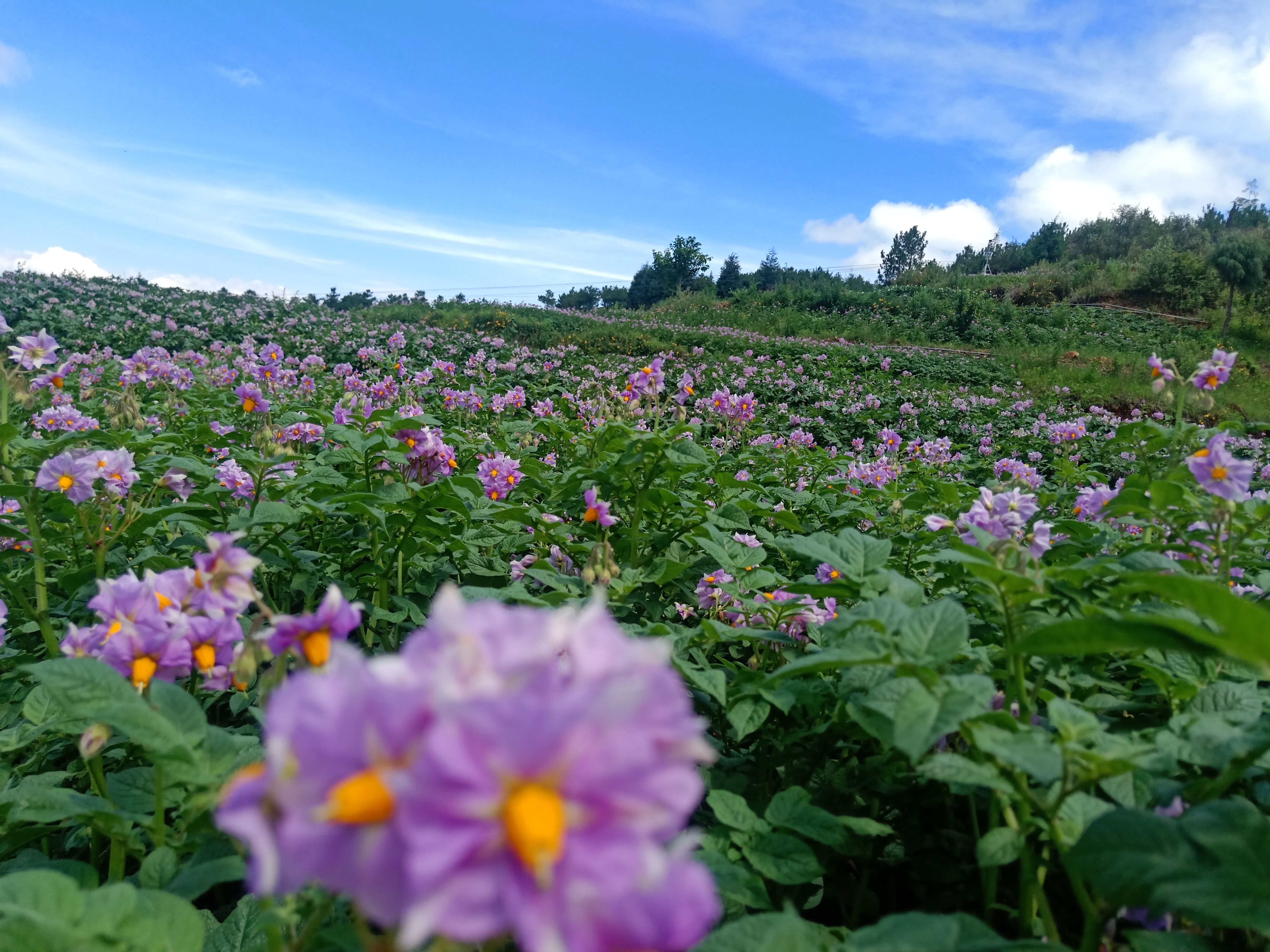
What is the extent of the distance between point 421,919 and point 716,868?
73 cm

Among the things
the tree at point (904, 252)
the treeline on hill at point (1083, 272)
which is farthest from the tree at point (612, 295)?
the tree at point (904, 252)

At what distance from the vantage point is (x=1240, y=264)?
2400cm

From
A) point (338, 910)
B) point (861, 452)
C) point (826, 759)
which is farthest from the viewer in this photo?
point (861, 452)

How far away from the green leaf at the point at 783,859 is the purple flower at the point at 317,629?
2.42ft

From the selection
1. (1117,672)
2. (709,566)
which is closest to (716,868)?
(1117,672)

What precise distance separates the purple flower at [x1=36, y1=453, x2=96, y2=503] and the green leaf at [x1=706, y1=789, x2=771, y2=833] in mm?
1989

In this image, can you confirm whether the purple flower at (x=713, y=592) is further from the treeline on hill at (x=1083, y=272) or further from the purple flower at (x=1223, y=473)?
the treeline on hill at (x=1083, y=272)

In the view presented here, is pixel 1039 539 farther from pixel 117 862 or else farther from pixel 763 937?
pixel 117 862

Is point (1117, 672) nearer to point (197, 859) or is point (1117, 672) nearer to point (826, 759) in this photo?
point (826, 759)

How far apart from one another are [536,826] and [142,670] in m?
1.00

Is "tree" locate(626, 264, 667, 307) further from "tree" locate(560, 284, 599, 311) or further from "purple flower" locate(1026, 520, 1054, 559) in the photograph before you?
"purple flower" locate(1026, 520, 1054, 559)

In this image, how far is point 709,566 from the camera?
2.47 m

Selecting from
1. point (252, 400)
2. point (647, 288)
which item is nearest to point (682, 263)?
point (647, 288)

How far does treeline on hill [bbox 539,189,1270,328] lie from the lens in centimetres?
2594
